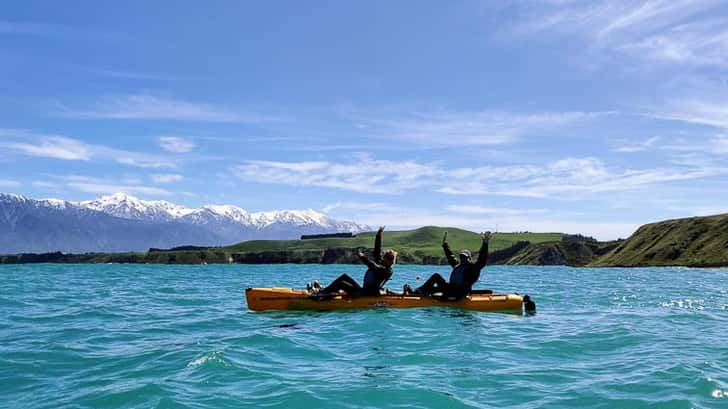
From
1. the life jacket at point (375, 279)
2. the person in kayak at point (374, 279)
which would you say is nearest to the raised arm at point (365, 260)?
the person in kayak at point (374, 279)

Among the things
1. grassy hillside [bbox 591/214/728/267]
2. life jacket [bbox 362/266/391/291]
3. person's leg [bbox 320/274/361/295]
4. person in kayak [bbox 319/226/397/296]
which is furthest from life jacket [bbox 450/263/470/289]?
grassy hillside [bbox 591/214/728/267]

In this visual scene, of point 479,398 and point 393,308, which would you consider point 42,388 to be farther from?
point 393,308

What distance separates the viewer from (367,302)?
22.5 meters

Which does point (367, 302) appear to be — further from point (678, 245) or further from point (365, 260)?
point (678, 245)

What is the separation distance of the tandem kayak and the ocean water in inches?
23.1

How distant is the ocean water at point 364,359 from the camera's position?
9953mm

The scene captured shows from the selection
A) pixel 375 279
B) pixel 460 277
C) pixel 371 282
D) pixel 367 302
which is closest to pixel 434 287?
pixel 460 277

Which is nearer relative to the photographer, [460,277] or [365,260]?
[365,260]

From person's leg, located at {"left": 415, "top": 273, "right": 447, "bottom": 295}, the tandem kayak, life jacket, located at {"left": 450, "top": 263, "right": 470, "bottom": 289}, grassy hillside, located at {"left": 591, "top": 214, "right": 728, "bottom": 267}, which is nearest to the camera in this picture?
the tandem kayak

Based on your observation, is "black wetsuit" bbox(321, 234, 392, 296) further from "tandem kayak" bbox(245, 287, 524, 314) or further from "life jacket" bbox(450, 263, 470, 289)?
"life jacket" bbox(450, 263, 470, 289)

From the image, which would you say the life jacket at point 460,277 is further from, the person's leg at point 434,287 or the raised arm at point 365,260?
the raised arm at point 365,260

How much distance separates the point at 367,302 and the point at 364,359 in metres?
9.05

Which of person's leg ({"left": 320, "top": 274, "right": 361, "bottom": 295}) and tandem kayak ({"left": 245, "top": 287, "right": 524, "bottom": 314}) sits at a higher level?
person's leg ({"left": 320, "top": 274, "right": 361, "bottom": 295})

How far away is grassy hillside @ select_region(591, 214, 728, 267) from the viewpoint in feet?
325
